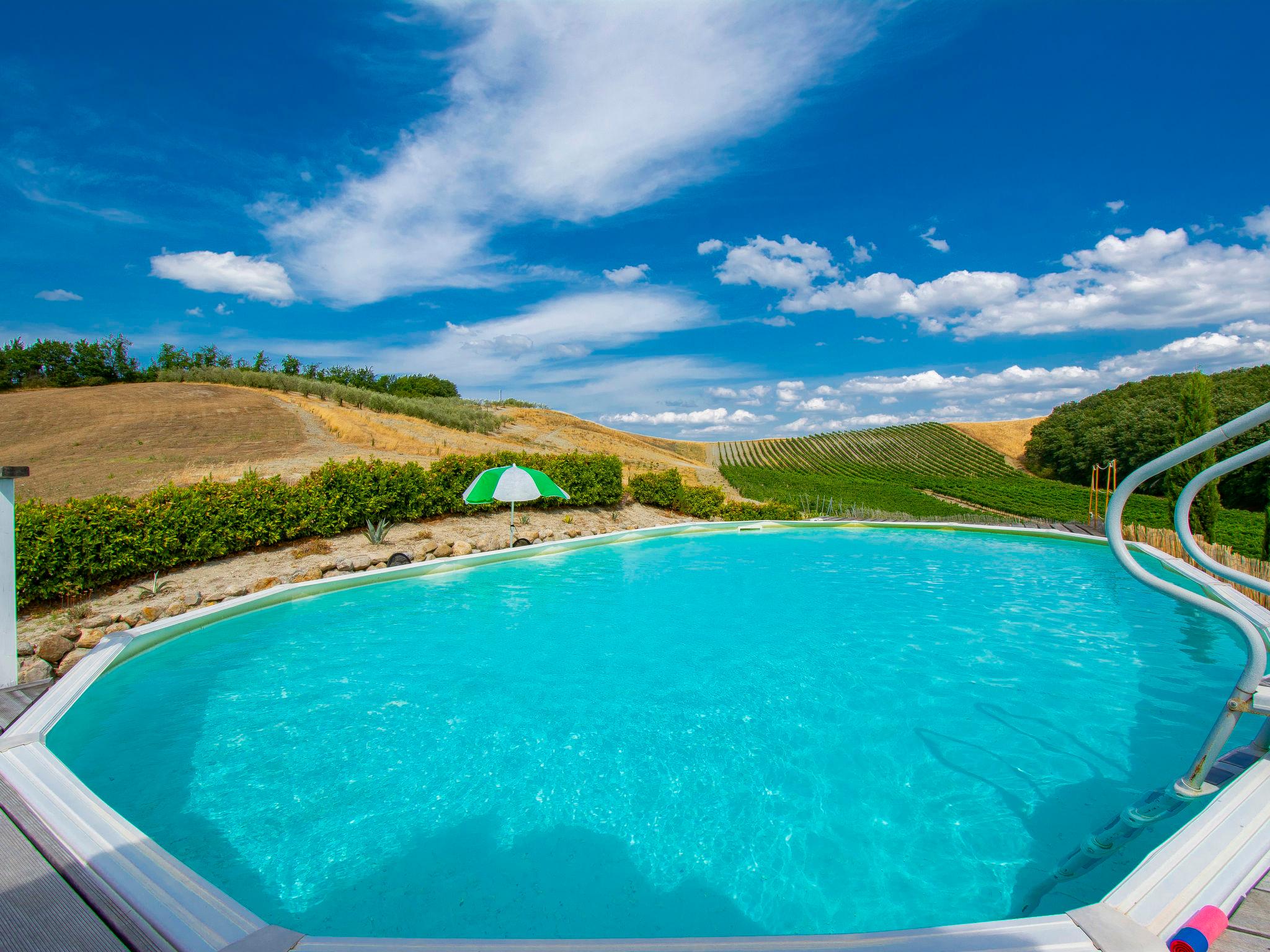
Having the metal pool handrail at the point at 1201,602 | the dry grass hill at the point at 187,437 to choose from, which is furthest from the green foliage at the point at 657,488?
the metal pool handrail at the point at 1201,602

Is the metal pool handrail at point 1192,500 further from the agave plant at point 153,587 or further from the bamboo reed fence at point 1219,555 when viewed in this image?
the agave plant at point 153,587

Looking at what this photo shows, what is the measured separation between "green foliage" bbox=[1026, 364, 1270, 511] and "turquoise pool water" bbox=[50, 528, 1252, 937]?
31847mm

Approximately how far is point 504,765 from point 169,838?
1.92 meters

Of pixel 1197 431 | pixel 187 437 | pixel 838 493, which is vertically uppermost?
pixel 1197 431

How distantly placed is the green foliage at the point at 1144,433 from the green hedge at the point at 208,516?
34562 millimetres

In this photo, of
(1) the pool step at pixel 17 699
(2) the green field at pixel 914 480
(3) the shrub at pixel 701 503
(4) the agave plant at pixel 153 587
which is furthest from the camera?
(2) the green field at pixel 914 480

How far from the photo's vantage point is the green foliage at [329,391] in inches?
1356

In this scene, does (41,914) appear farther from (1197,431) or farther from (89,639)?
(1197,431)

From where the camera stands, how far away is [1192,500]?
2.16 metres

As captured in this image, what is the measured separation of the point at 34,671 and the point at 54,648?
0.71 meters

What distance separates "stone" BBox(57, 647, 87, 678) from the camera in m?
5.36

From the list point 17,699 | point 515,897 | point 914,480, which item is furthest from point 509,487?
point 914,480

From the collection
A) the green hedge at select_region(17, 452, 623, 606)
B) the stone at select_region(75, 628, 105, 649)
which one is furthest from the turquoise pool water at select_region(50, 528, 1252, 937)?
the green hedge at select_region(17, 452, 623, 606)

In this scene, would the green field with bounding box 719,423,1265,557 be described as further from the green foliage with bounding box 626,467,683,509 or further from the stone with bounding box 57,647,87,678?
the stone with bounding box 57,647,87,678
